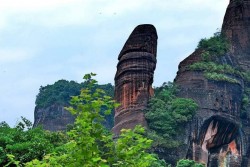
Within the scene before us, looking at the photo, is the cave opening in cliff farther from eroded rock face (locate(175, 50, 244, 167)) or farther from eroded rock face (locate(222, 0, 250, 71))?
eroded rock face (locate(222, 0, 250, 71))

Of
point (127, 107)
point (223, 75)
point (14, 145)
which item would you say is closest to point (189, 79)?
point (223, 75)

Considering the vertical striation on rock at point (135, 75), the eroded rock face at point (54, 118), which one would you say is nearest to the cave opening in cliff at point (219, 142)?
the vertical striation on rock at point (135, 75)

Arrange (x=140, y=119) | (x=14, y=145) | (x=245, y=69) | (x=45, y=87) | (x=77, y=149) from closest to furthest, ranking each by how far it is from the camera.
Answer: (x=77, y=149)
(x=14, y=145)
(x=140, y=119)
(x=245, y=69)
(x=45, y=87)

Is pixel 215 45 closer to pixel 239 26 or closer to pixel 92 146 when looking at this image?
pixel 239 26

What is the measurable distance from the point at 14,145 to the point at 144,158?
10561mm

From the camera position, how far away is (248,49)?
6109 centimetres

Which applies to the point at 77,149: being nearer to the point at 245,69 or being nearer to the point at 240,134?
the point at 240,134

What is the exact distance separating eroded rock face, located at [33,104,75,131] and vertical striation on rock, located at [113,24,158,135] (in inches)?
1637

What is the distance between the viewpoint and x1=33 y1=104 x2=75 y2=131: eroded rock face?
310 feet

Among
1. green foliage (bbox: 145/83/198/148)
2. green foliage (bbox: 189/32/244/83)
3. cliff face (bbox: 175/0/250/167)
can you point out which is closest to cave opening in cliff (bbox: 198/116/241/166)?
cliff face (bbox: 175/0/250/167)

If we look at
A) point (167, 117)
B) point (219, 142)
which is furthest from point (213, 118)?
point (167, 117)

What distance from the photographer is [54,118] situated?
95.9 meters

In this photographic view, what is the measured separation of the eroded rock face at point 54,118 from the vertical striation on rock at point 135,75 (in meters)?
41.6

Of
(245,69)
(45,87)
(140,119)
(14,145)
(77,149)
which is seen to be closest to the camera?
(77,149)
